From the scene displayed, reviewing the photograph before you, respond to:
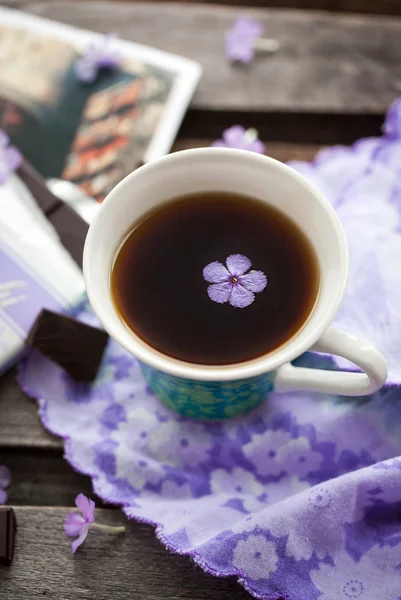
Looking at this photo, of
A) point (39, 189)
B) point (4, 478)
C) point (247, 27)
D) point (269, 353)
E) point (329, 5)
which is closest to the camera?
point (269, 353)

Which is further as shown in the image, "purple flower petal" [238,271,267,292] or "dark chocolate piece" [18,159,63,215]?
"dark chocolate piece" [18,159,63,215]

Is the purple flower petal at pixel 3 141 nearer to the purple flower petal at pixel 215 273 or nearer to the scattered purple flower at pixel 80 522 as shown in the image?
the purple flower petal at pixel 215 273

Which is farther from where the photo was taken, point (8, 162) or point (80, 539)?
point (8, 162)

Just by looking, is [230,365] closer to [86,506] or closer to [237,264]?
[237,264]

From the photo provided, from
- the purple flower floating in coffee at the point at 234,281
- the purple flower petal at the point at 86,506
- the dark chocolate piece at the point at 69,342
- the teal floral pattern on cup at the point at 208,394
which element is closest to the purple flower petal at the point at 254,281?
the purple flower floating in coffee at the point at 234,281

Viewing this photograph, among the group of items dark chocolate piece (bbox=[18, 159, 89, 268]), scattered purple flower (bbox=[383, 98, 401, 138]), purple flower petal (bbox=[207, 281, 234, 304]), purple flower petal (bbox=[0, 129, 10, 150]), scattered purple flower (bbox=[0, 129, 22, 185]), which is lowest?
scattered purple flower (bbox=[383, 98, 401, 138])


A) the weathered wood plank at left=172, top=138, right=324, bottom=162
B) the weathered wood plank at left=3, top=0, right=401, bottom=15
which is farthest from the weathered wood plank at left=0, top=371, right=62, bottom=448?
the weathered wood plank at left=3, top=0, right=401, bottom=15

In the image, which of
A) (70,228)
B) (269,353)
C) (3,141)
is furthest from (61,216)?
(269,353)

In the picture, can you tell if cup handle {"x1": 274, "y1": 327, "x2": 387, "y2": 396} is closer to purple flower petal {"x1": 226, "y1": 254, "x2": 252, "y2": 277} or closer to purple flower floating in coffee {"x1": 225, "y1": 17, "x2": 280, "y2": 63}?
purple flower petal {"x1": 226, "y1": 254, "x2": 252, "y2": 277}
